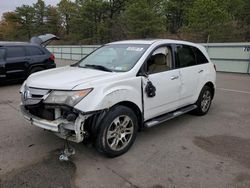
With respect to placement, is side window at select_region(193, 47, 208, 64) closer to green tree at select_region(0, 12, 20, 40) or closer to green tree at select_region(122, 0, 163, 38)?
green tree at select_region(122, 0, 163, 38)

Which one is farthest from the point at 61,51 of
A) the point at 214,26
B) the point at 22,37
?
the point at 22,37

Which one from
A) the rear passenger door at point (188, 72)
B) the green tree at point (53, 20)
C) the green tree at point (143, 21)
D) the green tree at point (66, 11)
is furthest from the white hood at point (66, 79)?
the green tree at point (53, 20)

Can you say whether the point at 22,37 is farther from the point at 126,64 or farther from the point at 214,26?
the point at 126,64

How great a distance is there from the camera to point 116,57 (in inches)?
159

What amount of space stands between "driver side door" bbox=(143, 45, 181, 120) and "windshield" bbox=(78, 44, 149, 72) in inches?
10.0

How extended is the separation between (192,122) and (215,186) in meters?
2.21

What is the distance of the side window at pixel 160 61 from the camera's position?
3.87 m

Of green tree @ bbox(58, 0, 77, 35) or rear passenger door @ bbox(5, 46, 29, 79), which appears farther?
green tree @ bbox(58, 0, 77, 35)

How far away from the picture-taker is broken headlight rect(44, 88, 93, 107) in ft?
9.68

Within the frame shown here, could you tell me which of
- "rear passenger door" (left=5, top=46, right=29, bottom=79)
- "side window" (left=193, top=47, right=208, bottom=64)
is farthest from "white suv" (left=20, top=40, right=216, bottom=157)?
"rear passenger door" (left=5, top=46, right=29, bottom=79)

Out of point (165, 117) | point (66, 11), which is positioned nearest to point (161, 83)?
point (165, 117)

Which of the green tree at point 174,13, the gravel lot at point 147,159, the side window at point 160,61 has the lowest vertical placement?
the gravel lot at point 147,159

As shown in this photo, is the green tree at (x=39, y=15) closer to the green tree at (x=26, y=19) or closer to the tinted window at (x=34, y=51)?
the green tree at (x=26, y=19)

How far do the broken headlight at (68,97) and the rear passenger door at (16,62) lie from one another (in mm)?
6156
